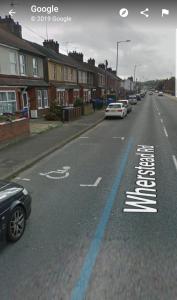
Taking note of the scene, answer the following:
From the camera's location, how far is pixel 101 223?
5.10 metres

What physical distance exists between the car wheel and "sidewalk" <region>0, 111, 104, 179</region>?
331cm

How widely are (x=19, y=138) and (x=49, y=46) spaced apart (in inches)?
1060

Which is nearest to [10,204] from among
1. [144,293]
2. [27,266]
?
[27,266]

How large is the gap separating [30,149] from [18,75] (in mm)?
12208

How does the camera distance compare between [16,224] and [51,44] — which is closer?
[16,224]

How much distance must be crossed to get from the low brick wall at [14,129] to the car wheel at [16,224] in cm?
781

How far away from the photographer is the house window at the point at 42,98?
83.5 feet

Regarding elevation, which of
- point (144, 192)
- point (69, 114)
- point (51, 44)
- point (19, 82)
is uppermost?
point (51, 44)

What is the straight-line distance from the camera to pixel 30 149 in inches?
455

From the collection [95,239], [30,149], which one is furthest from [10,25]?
[95,239]

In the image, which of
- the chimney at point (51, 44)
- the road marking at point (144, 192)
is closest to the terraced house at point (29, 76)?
the chimney at point (51, 44)

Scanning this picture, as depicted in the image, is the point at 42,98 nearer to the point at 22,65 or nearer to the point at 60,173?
the point at 22,65

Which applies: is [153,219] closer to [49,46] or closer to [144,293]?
[144,293]

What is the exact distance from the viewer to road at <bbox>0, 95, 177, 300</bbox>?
134 inches
